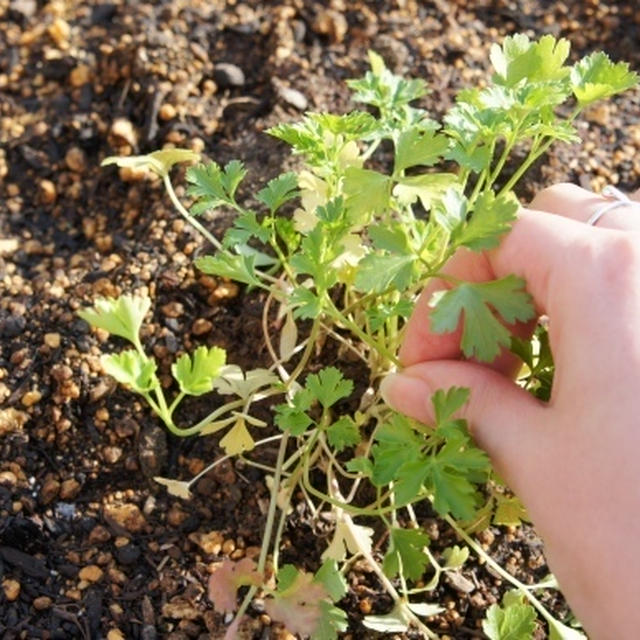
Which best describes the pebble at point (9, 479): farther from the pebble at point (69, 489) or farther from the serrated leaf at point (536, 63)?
the serrated leaf at point (536, 63)

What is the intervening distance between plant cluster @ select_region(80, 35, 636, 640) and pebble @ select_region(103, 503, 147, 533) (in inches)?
7.1

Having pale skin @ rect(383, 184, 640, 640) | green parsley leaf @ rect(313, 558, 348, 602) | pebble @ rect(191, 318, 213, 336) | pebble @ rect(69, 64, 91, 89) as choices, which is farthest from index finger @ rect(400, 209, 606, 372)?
pebble @ rect(69, 64, 91, 89)

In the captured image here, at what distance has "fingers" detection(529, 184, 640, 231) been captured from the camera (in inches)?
57.4

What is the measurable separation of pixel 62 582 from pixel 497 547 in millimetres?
750

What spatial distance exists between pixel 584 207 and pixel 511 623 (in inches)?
24.7

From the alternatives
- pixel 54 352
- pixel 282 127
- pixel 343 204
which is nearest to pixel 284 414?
pixel 343 204

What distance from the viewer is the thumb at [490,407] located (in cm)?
130

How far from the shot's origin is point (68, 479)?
1.82m

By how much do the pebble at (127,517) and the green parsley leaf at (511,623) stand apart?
Answer: 62cm

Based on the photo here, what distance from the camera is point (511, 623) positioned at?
5.04 ft

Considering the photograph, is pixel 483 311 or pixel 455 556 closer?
pixel 483 311

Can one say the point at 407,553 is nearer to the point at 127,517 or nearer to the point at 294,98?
the point at 127,517

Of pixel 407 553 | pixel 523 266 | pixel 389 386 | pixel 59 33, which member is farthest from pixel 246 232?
pixel 59 33

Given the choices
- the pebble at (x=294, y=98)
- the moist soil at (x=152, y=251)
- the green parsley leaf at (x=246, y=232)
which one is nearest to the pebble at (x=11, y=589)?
the moist soil at (x=152, y=251)
